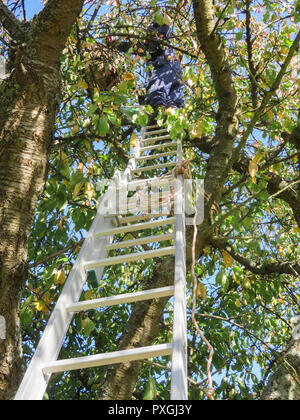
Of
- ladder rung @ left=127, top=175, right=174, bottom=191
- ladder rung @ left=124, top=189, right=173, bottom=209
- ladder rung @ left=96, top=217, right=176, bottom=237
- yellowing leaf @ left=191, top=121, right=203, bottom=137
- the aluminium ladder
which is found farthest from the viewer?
yellowing leaf @ left=191, top=121, right=203, bottom=137

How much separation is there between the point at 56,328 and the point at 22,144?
3.06 feet

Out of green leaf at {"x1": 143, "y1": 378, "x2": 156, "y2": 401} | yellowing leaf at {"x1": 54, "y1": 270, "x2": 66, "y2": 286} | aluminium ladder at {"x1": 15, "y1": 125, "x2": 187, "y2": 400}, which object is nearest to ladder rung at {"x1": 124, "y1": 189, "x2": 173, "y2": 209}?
aluminium ladder at {"x1": 15, "y1": 125, "x2": 187, "y2": 400}

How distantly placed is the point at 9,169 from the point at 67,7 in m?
1.01

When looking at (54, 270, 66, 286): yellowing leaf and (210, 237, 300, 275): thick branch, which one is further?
(210, 237, 300, 275): thick branch

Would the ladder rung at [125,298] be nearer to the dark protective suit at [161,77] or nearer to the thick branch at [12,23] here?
the thick branch at [12,23]

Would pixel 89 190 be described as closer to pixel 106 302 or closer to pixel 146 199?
pixel 146 199

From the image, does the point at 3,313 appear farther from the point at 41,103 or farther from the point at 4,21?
the point at 4,21

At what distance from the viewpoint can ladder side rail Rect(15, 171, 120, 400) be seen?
1.35 meters

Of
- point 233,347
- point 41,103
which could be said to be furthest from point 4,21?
point 233,347

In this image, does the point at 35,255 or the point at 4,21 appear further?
the point at 35,255

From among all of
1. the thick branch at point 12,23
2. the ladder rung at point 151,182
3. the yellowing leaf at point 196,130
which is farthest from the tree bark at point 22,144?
the yellowing leaf at point 196,130

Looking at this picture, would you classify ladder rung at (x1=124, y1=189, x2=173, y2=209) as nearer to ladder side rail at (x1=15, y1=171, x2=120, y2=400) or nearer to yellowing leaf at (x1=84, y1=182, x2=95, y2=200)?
yellowing leaf at (x1=84, y1=182, x2=95, y2=200)

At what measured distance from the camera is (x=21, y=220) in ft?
6.11
